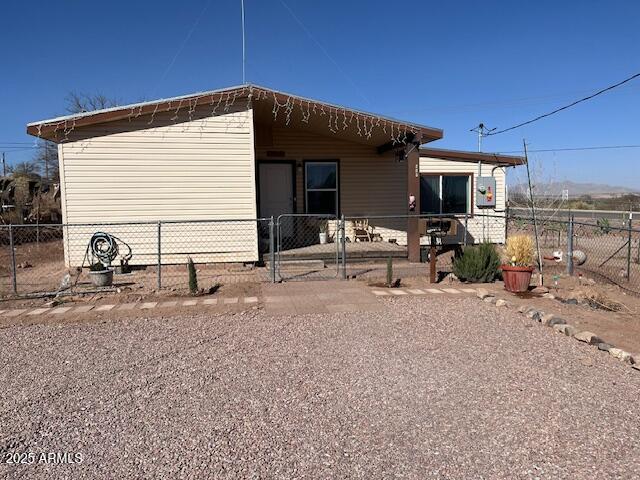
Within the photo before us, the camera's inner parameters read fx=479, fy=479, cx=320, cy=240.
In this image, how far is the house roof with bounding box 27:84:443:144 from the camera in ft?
31.0

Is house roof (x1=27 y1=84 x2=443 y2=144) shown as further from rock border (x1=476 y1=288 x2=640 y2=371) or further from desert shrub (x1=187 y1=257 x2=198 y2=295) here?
rock border (x1=476 y1=288 x2=640 y2=371)

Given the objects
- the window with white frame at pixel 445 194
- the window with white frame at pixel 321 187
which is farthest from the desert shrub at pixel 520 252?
the window with white frame at pixel 445 194

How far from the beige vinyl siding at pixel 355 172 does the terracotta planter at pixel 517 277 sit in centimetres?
575

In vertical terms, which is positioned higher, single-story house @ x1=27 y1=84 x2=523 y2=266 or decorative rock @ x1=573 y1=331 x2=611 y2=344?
single-story house @ x1=27 y1=84 x2=523 y2=266

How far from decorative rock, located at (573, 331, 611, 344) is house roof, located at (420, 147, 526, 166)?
9.36 m

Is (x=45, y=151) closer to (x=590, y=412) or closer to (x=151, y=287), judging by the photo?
(x=151, y=287)

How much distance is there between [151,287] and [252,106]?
14.7ft

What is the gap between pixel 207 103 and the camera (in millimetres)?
10156

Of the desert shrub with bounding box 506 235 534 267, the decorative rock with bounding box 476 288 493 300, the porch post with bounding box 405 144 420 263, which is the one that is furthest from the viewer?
the porch post with bounding box 405 144 420 263

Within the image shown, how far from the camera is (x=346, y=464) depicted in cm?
284

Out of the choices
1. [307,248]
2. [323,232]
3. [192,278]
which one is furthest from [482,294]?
[323,232]

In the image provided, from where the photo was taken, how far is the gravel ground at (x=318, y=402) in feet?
9.41

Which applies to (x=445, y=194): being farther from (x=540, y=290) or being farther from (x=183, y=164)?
(x=183, y=164)

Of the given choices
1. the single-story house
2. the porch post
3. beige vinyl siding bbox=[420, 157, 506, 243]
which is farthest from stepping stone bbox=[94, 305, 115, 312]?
beige vinyl siding bbox=[420, 157, 506, 243]
